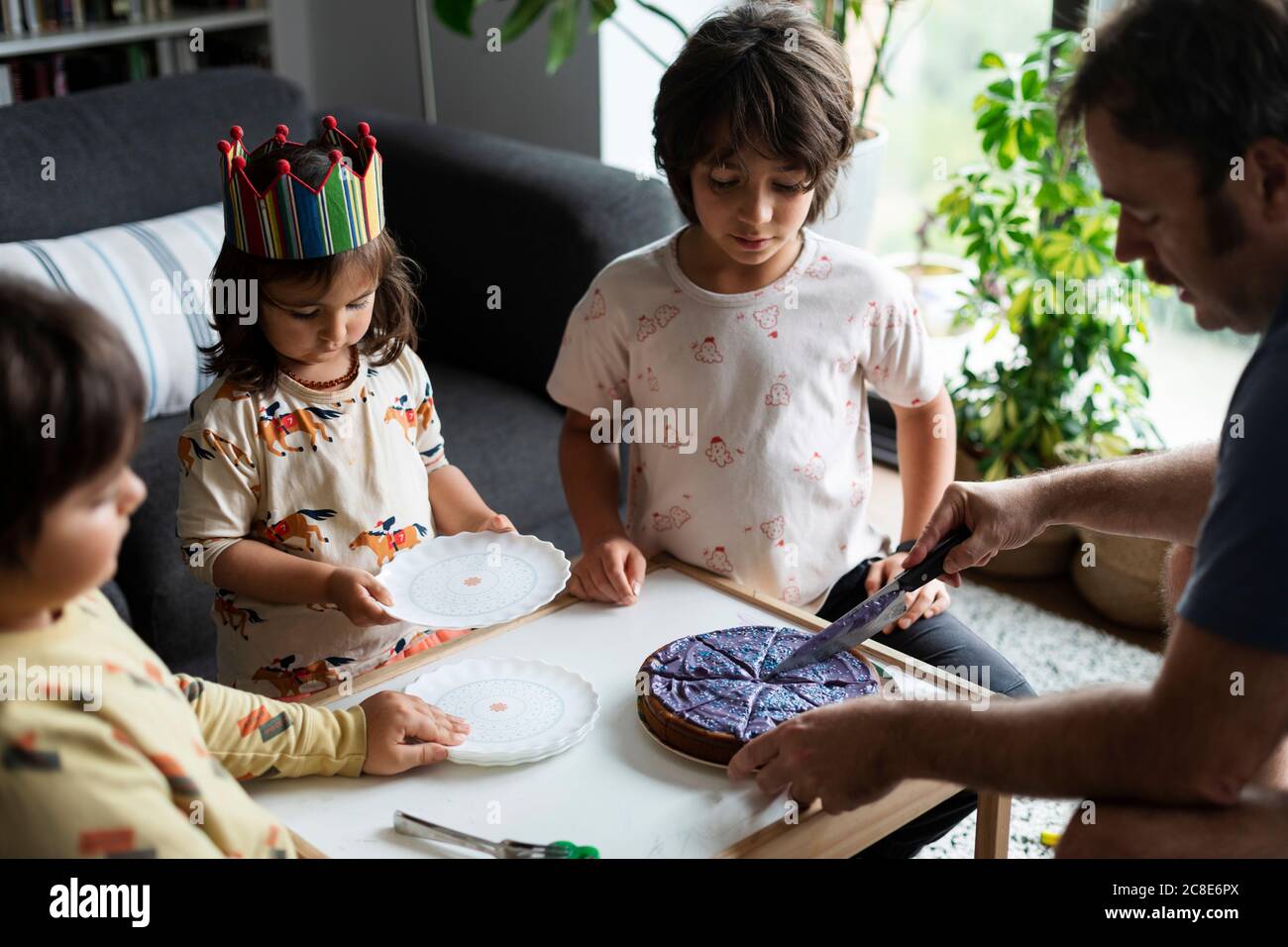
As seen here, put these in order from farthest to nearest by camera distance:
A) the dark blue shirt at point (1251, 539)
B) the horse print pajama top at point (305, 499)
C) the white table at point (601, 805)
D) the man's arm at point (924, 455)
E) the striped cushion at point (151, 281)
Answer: the striped cushion at point (151, 281), the man's arm at point (924, 455), the horse print pajama top at point (305, 499), the white table at point (601, 805), the dark blue shirt at point (1251, 539)

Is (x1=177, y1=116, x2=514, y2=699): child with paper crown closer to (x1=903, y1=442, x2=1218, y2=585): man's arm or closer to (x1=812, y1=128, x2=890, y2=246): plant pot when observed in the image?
(x1=903, y1=442, x2=1218, y2=585): man's arm

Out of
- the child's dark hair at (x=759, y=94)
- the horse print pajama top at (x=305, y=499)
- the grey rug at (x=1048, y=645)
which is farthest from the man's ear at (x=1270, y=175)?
the grey rug at (x=1048, y=645)

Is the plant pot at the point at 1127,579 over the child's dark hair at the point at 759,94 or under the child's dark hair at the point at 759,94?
under

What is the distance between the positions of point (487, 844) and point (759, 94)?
0.96 meters

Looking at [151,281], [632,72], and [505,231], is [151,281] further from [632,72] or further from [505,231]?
[632,72]

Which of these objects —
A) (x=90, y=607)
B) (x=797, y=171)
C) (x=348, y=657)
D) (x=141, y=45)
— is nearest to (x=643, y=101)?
(x=141, y=45)

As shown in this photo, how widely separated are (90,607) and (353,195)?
625mm

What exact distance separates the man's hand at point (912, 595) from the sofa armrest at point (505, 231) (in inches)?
43.4

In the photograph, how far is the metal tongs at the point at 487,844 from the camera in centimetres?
108

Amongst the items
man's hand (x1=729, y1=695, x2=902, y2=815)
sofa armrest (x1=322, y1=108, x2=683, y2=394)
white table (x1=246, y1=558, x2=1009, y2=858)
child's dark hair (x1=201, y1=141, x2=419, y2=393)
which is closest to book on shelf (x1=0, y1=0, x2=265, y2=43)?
sofa armrest (x1=322, y1=108, x2=683, y2=394)

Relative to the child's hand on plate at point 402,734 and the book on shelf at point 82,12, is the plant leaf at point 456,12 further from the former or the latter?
the book on shelf at point 82,12

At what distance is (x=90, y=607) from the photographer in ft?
3.24
